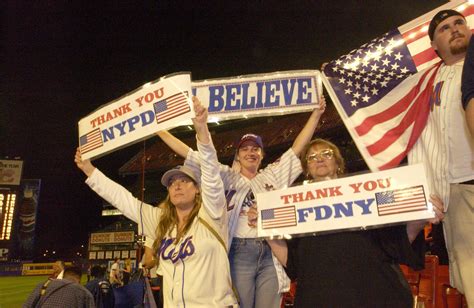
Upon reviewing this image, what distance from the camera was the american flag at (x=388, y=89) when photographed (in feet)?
8.72

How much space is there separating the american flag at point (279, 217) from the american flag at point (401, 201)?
0.49m

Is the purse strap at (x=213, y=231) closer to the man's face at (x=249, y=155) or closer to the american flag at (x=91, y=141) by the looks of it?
the man's face at (x=249, y=155)

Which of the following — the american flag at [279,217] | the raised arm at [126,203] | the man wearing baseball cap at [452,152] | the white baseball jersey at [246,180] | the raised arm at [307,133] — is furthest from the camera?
the raised arm at [307,133]

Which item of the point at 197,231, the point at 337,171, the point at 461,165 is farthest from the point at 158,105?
the point at 461,165

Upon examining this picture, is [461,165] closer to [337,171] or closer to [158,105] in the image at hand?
[337,171]

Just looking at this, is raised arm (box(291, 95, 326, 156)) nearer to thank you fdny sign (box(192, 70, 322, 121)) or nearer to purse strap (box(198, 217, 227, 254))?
thank you fdny sign (box(192, 70, 322, 121))

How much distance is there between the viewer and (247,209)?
3191mm

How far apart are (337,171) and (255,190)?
89 cm

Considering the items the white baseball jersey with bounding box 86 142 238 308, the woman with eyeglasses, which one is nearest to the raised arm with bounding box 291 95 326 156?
the white baseball jersey with bounding box 86 142 238 308

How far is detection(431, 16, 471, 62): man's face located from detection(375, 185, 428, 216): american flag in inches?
37.4

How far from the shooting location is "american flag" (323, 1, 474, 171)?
105 inches

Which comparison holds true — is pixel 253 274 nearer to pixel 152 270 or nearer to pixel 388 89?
pixel 388 89

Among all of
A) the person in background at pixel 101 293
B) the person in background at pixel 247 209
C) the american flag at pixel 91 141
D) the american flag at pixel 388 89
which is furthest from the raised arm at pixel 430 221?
the person in background at pixel 101 293

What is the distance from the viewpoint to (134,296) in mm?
10141
